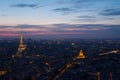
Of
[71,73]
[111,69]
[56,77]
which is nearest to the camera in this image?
[56,77]

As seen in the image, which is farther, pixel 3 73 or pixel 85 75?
pixel 3 73

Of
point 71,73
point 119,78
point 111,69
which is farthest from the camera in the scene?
point 111,69

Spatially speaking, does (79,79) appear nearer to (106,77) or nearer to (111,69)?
(106,77)

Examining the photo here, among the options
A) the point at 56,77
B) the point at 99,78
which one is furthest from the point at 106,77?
the point at 56,77

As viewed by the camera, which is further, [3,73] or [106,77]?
[3,73]

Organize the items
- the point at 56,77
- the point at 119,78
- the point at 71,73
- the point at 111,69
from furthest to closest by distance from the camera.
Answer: the point at 111,69 < the point at 71,73 < the point at 56,77 < the point at 119,78

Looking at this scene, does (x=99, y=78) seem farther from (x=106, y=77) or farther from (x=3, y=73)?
(x=3, y=73)

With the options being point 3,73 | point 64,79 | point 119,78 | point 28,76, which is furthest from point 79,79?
point 3,73

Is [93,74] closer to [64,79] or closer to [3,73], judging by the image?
[64,79]

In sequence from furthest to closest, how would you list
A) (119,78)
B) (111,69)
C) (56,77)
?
1. (111,69)
2. (56,77)
3. (119,78)
